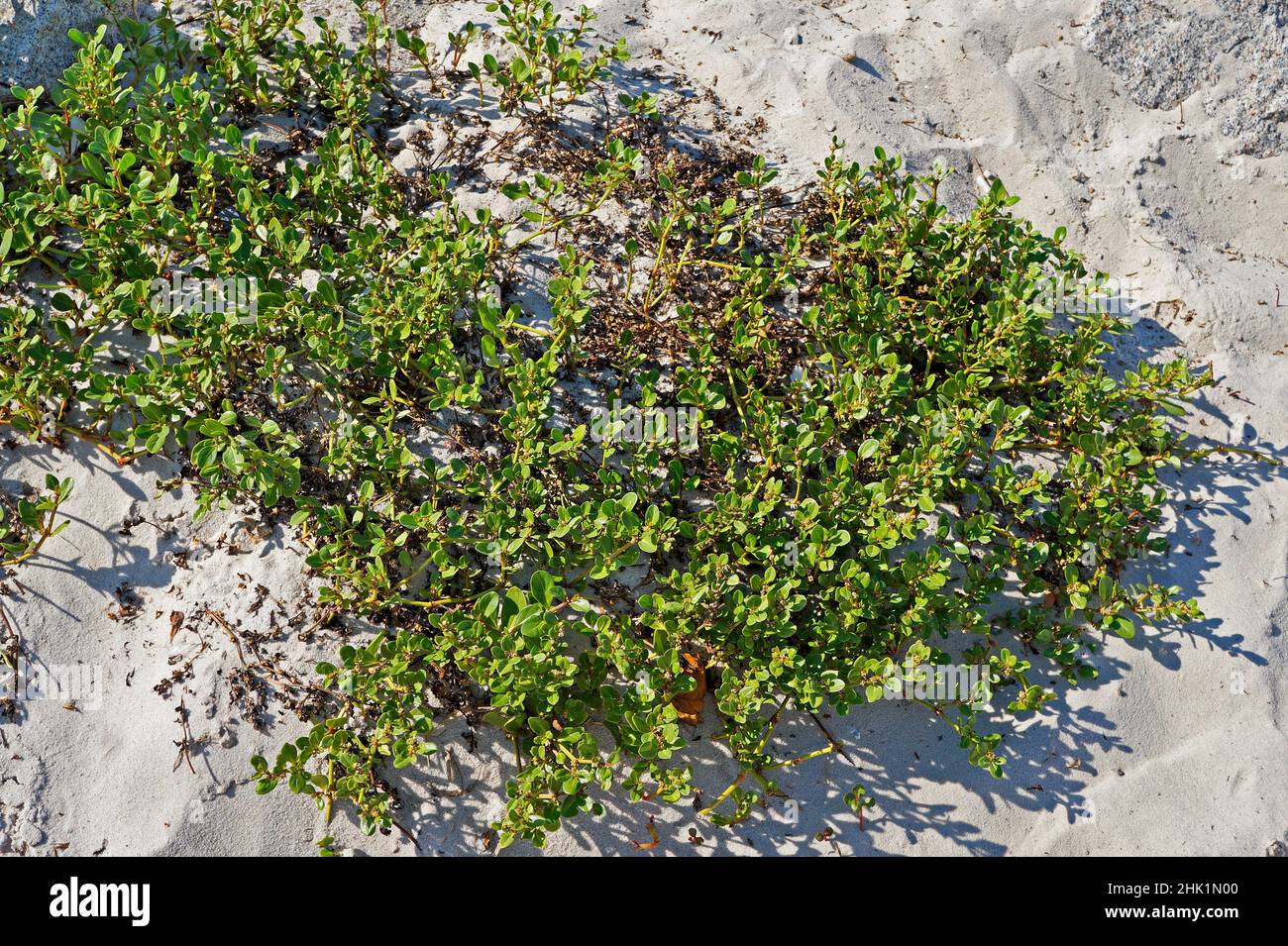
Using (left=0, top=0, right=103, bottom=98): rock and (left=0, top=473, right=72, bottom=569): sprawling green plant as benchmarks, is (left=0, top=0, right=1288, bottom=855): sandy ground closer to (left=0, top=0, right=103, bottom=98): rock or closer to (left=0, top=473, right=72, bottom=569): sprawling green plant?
(left=0, top=473, right=72, bottom=569): sprawling green plant

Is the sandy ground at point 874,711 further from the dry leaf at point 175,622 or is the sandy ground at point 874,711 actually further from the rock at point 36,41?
the rock at point 36,41

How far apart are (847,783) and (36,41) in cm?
454

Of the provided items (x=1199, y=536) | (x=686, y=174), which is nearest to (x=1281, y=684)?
(x=1199, y=536)

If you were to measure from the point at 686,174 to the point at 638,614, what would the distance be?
2.08 meters

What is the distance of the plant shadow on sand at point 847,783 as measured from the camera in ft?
9.31

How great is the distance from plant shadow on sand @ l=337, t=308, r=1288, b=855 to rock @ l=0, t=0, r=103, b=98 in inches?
135

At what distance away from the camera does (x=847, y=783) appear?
295 cm

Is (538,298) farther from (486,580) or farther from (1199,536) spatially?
(1199,536)

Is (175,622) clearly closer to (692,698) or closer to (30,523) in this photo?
(30,523)

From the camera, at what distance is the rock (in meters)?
3.91

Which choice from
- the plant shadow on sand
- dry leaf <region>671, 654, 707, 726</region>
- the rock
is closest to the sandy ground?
the plant shadow on sand

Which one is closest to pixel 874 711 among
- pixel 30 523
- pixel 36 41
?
pixel 30 523

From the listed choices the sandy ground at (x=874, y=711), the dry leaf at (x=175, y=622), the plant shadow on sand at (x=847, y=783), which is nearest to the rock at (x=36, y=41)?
the sandy ground at (x=874, y=711)

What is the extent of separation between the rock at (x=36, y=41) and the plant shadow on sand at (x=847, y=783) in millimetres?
3441
